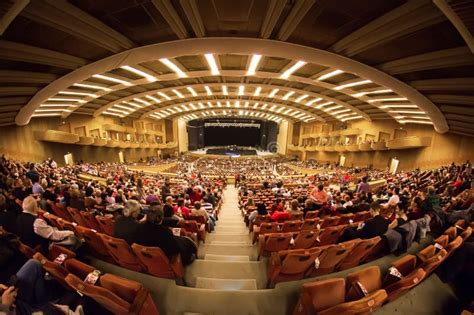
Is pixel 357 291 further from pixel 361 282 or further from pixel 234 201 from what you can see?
pixel 234 201

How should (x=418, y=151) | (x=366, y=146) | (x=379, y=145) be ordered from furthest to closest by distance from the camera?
(x=366, y=146)
(x=379, y=145)
(x=418, y=151)

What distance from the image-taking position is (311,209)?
5.89 meters

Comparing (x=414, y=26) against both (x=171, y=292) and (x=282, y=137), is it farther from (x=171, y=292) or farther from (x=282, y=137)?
(x=282, y=137)

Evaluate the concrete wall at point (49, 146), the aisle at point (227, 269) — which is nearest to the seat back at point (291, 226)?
the aisle at point (227, 269)

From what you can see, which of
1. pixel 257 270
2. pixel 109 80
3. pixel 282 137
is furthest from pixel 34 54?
pixel 282 137

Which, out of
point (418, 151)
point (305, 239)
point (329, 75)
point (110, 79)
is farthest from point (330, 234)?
point (418, 151)

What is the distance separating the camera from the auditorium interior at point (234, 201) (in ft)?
8.02

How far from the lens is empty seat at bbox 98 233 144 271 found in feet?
8.73

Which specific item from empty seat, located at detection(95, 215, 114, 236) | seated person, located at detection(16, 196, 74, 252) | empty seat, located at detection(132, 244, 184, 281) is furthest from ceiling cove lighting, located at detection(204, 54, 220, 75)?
empty seat, located at detection(132, 244, 184, 281)

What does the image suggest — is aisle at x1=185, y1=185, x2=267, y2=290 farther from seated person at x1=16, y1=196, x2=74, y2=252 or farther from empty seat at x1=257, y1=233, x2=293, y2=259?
seated person at x1=16, y1=196, x2=74, y2=252

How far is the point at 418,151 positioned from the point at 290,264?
23473mm

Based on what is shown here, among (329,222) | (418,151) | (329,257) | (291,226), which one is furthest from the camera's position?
(418,151)

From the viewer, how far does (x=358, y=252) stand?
297cm

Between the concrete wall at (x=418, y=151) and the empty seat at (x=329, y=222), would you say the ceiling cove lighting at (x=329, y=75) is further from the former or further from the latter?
the concrete wall at (x=418, y=151)
